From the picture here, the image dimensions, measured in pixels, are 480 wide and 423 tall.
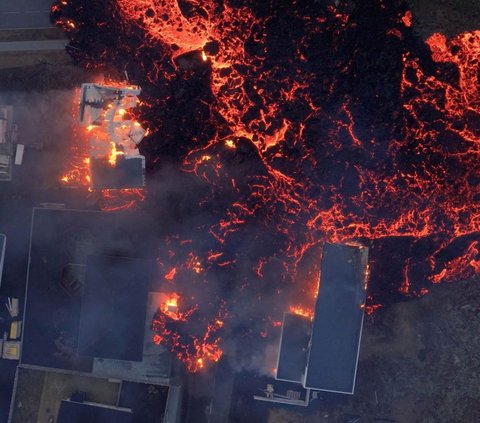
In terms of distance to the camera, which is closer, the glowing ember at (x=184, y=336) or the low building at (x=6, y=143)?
the glowing ember at (x=184, y=336)

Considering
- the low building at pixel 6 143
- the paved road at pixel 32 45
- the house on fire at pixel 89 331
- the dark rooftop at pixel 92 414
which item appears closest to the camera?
the house on fire at pixel 89 331

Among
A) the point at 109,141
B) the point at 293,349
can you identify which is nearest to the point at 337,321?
the point at 293,349

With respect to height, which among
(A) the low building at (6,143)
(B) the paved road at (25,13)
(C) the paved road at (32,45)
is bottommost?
(A) the low building at (6,143)

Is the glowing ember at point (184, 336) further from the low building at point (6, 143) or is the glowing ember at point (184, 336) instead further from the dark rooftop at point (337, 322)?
the low building at point (6, 143)

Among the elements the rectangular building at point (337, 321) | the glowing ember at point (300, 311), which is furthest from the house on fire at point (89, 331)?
the rectangular building at point (337, 321)

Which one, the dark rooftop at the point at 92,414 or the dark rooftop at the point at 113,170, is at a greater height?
the dark rooftop at the point at 113,170
